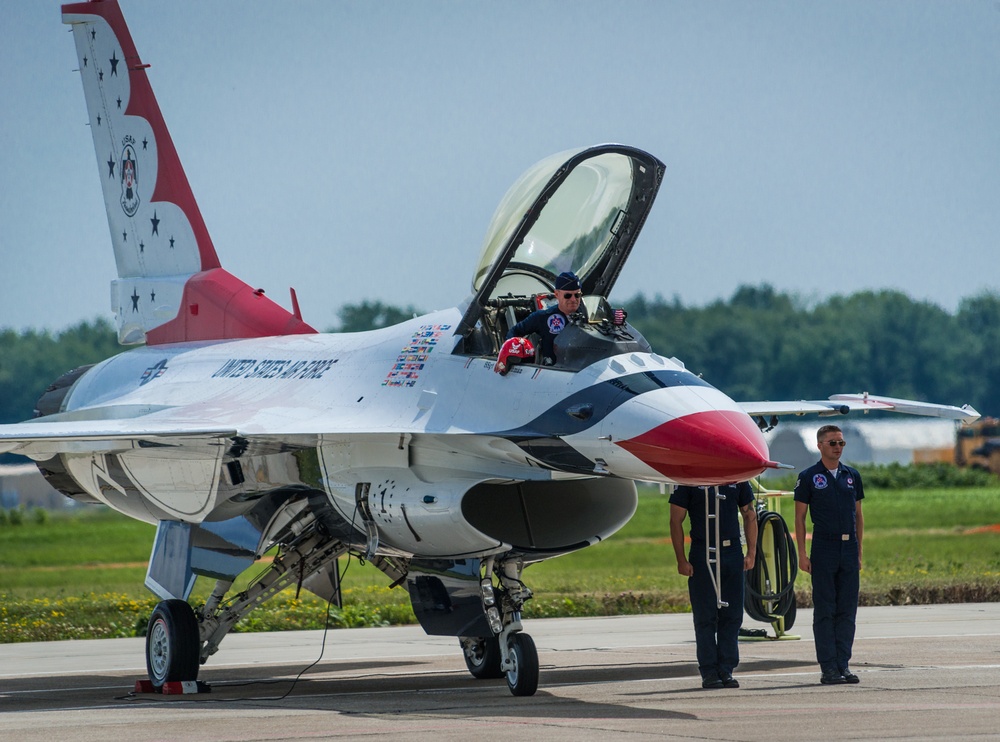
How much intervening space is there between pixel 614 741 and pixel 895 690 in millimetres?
2949

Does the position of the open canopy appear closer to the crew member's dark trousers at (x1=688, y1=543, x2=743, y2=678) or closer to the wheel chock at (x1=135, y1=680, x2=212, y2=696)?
the crew member's dark trousers at (x1=688, y1=543, x2=743, y2=678)

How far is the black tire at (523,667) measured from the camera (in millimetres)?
10328

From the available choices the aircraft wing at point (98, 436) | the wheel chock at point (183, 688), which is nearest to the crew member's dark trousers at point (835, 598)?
the aircraft wing at point (98, 436)

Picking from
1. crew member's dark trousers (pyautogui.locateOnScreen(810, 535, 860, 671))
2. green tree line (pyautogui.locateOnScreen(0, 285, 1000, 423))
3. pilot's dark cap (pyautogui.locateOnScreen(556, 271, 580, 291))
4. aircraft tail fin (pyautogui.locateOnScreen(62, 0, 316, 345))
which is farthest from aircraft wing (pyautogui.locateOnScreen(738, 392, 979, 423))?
green tree line (pyautogui.locateOnScreen(0, 285, 1000, 423))

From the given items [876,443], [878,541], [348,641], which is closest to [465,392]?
[348,641]

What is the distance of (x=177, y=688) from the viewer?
A: 468 inches

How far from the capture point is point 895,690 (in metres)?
10.1

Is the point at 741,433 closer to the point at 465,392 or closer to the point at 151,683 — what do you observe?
the point at 465,392

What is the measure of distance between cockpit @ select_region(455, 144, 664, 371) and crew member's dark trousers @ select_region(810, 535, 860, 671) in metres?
2.10

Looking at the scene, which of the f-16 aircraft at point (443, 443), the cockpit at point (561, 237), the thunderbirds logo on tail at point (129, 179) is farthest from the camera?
the thunderbirds logo on tail at point (129, 179)

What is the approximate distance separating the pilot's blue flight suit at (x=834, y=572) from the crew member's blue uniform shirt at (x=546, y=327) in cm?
214

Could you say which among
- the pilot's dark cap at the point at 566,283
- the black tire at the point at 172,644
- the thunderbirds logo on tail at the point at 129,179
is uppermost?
the thunderbirds logo on tail at the point at 129,179

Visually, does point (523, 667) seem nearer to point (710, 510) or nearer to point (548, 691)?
point (548, 691)

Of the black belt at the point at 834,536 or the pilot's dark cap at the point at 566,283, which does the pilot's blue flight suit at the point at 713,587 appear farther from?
the pilot's dark cap at the point at 566,283
